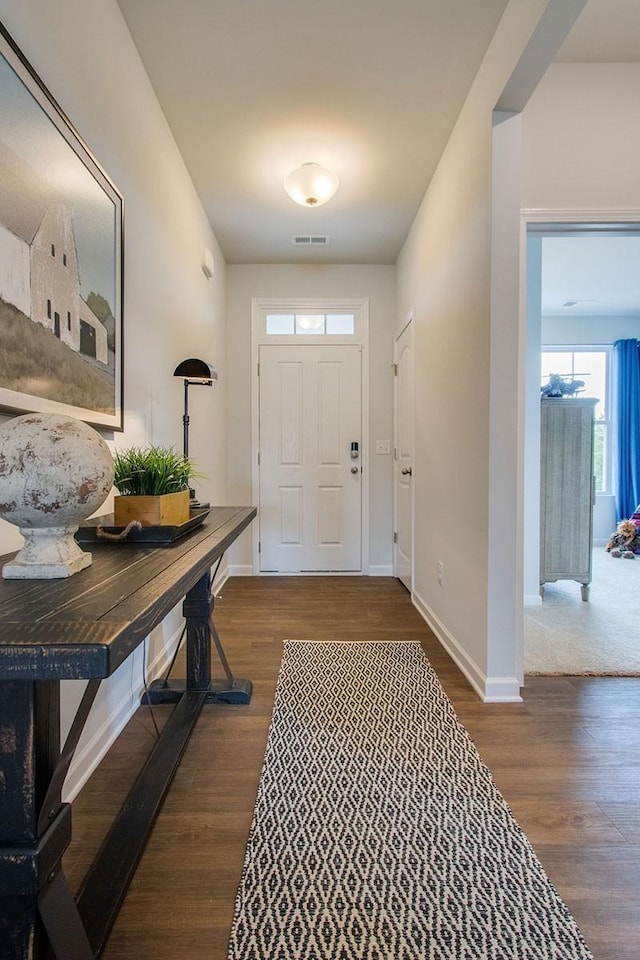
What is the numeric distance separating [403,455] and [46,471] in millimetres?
2946

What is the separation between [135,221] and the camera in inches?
72.9

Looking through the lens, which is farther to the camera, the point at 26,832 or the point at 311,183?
the point at 311,183

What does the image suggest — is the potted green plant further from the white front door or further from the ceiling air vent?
the ceiling air vent

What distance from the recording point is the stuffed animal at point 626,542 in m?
4.70

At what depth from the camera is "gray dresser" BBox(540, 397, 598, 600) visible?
315 cm

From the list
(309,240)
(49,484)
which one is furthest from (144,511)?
(309,240)

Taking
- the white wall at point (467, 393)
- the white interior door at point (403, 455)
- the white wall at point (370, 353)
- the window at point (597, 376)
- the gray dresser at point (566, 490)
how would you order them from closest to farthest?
the white wall at point (467, 393)
the gray dresser at point (566, 490)
the white interior door at point (403, 455)
the white wall at point (370, 353)
the window at point (597, 376)

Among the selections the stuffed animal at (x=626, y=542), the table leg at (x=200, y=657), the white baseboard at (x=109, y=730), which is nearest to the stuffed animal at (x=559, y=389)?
the stuffed animal at (x=626, y=542)

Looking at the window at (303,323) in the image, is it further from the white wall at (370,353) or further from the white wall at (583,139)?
the white wall at (583,139)

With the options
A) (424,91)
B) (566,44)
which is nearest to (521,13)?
(566,44)

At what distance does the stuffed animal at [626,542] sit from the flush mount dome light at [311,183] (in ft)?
14.5

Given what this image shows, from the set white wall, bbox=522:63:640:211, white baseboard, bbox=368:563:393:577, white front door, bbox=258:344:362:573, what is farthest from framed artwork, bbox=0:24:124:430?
white baseboard, bbox=368:563:393:577

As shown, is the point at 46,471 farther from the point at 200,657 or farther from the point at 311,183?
the point at 311,183

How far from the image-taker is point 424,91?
2064 millimetres
